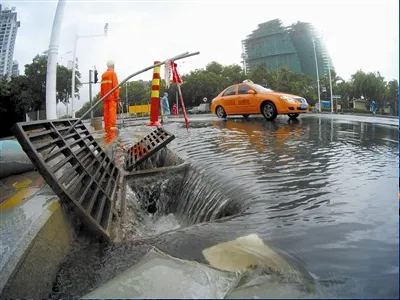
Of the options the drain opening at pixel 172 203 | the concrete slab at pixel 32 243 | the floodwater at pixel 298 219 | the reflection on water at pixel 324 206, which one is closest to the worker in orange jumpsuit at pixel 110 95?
the drain opening at pixel 172 203

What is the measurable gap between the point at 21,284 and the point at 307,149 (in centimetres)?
370

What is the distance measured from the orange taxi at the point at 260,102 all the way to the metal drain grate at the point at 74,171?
6089 millimetres

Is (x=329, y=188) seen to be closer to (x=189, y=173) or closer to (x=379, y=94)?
(x=189, y=173)

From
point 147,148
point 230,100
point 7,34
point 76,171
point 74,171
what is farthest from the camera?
point 230,100

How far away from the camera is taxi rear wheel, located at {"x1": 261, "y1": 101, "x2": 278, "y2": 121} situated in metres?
9.09

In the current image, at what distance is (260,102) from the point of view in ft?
30.5

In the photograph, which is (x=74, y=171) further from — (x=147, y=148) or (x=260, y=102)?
(x=260, y=102)

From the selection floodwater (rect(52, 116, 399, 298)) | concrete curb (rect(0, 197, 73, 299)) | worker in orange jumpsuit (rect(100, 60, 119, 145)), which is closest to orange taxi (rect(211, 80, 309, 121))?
worker in orange jumpsuit (rect(100, 60, 119, 145))

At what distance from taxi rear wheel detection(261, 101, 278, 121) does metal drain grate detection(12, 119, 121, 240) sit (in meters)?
6.17

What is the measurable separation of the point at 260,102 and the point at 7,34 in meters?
6.28

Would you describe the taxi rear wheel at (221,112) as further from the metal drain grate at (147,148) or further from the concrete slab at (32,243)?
the concrete slab at (32,243)

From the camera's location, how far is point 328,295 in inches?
44.8

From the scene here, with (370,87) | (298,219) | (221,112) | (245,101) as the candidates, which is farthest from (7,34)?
(370,87)

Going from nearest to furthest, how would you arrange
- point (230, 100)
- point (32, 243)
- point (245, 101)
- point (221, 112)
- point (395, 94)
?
1. point (32, 243)
2. point (245, 101)
3. point (230, 100)
4. point (221, 112)
5. point (395, 94)
